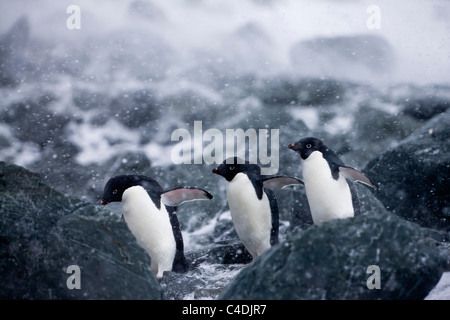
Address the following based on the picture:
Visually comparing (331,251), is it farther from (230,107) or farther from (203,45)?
(203,45)

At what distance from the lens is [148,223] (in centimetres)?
335

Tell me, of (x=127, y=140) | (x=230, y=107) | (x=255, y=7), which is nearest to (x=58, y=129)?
(x=127, y=140)

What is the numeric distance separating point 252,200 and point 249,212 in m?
0.08

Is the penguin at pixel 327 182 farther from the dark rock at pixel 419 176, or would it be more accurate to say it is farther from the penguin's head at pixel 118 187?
the dark rock at pixel 419 176

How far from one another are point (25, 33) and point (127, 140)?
130 inches

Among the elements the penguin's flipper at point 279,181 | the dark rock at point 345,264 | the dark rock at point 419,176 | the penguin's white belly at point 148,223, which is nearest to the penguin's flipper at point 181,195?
the penguin's white belly at point 148,223

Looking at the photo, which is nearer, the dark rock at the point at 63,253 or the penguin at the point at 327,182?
the dark rock at the point at 63,253

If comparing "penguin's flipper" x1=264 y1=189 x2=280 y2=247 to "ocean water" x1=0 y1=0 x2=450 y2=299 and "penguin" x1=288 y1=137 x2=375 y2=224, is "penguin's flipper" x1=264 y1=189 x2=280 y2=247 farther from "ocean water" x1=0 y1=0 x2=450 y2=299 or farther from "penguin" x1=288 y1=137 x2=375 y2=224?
"ocean water" x1=0 y1=0 x2=450 y2=299

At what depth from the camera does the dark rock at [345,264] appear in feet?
7.41

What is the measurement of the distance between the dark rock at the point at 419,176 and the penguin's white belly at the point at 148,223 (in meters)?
2.10

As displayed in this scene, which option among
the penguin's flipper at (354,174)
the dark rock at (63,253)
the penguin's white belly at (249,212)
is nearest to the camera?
the dark rock at (63,253)

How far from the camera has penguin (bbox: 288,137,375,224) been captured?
3422mm

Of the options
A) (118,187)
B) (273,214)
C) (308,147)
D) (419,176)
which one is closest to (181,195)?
(118,187)

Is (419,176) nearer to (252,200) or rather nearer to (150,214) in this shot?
(252,200)
